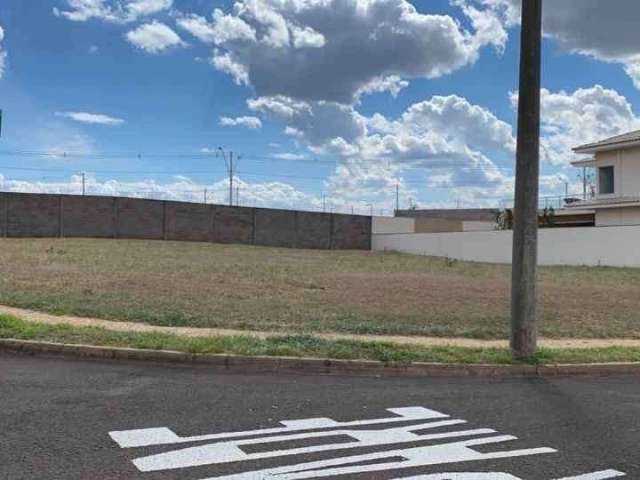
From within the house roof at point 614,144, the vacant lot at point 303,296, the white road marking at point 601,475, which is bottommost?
the white road marking at point 601,475

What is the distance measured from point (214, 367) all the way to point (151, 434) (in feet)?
11.8

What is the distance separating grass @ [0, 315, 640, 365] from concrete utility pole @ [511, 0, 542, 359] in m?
0.55

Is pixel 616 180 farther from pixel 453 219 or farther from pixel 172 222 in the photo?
pixel 453 219

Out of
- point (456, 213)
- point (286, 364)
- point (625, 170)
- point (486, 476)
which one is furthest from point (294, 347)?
point (456, 213)

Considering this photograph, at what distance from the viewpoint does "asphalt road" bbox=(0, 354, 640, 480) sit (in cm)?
524

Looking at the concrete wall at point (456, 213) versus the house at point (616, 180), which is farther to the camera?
the concrete wall at point (456, 213)

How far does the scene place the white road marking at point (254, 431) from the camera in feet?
19.0

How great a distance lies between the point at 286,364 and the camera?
9.70 meters

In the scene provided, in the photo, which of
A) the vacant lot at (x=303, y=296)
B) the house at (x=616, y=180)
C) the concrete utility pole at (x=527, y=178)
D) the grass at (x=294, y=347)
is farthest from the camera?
the house at (x=616, y=180)

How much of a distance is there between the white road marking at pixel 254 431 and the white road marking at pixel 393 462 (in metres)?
0.92

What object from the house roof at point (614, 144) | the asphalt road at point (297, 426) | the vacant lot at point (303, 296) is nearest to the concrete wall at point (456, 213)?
the house roof at point (614, 144)

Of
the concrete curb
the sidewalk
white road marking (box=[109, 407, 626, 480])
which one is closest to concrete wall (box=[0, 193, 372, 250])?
the sidewalk

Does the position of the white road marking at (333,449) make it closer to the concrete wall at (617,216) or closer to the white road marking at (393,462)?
the white road marking at (393,462)

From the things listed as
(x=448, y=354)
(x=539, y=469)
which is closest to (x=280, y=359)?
(x=448, y=354)
